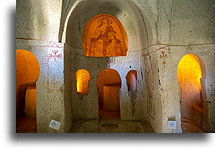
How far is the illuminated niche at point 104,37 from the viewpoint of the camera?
25.5 ft

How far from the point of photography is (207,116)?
5.79m

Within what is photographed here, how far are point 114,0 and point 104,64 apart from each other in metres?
2.69

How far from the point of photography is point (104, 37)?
8.27m

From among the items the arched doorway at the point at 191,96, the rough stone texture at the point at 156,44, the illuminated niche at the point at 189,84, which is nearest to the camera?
the rough stone texture at the point at 156,44

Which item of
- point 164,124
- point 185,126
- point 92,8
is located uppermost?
point 92,8

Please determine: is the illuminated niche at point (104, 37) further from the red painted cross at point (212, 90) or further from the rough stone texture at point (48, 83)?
the red painted cross at point (212, 90)

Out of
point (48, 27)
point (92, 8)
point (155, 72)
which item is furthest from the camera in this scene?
point (92, 8)

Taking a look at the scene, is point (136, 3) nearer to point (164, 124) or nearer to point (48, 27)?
point (48, 27)

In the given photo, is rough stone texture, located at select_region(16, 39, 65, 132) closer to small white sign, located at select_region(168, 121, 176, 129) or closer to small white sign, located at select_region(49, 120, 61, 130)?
small white sign, located at select_region(49, 120, 61, 130)

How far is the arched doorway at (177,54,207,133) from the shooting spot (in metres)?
6.52

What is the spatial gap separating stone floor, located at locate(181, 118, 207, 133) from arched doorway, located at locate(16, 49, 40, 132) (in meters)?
6.20

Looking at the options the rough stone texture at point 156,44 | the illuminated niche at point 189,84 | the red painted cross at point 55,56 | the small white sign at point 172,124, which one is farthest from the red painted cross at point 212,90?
the red painted cross at point 55,56

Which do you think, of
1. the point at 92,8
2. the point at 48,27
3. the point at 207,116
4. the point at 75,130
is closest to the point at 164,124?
the point at 207,116

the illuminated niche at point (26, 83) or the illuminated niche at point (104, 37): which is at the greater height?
the illuminated niche at point (104, 37)
